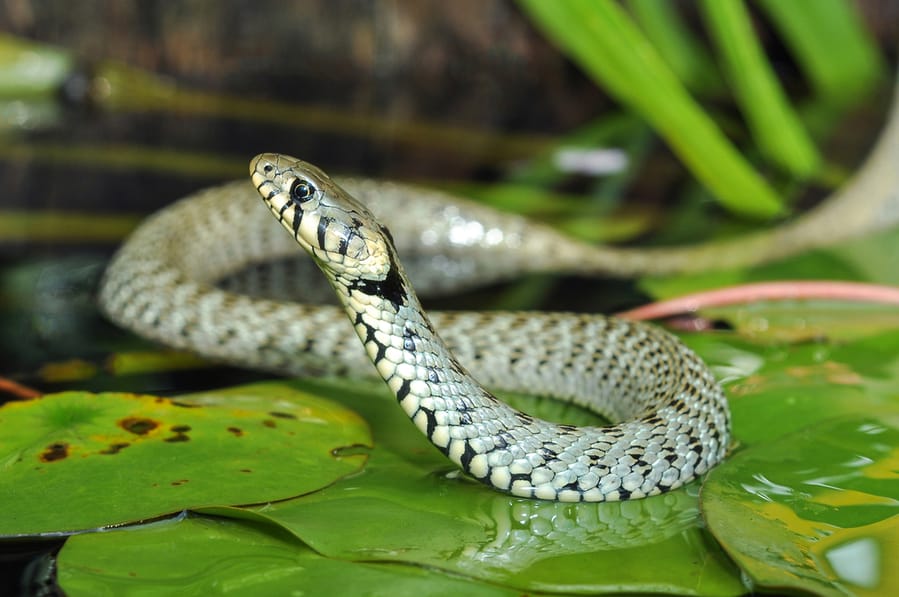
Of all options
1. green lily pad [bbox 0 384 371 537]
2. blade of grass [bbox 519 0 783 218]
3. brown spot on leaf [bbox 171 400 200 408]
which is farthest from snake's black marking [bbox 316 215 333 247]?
blade of grass [bbox 519 0 783 218]

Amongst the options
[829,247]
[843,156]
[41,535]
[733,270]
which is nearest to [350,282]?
[41,535]

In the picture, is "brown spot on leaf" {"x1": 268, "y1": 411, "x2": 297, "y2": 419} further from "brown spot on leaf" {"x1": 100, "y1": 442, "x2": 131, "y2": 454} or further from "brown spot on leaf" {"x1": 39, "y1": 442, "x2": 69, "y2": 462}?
"brown spot on leaf" {"x1": 39, "y1": 442, "x2": 69, "y2": 462}

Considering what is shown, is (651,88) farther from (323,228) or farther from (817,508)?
(817,508)

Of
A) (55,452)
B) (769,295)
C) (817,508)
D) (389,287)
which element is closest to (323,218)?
(389,287)

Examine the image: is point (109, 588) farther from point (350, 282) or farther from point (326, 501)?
point (350, 282)

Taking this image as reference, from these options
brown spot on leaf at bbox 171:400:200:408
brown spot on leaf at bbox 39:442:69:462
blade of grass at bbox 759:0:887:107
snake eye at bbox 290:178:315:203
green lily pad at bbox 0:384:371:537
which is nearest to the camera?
green lily pad at bbox 0:384:371:537

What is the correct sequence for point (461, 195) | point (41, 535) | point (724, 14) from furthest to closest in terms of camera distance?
1. point (461, 195)
2. point (724, 14)
3. point (41, 535)
